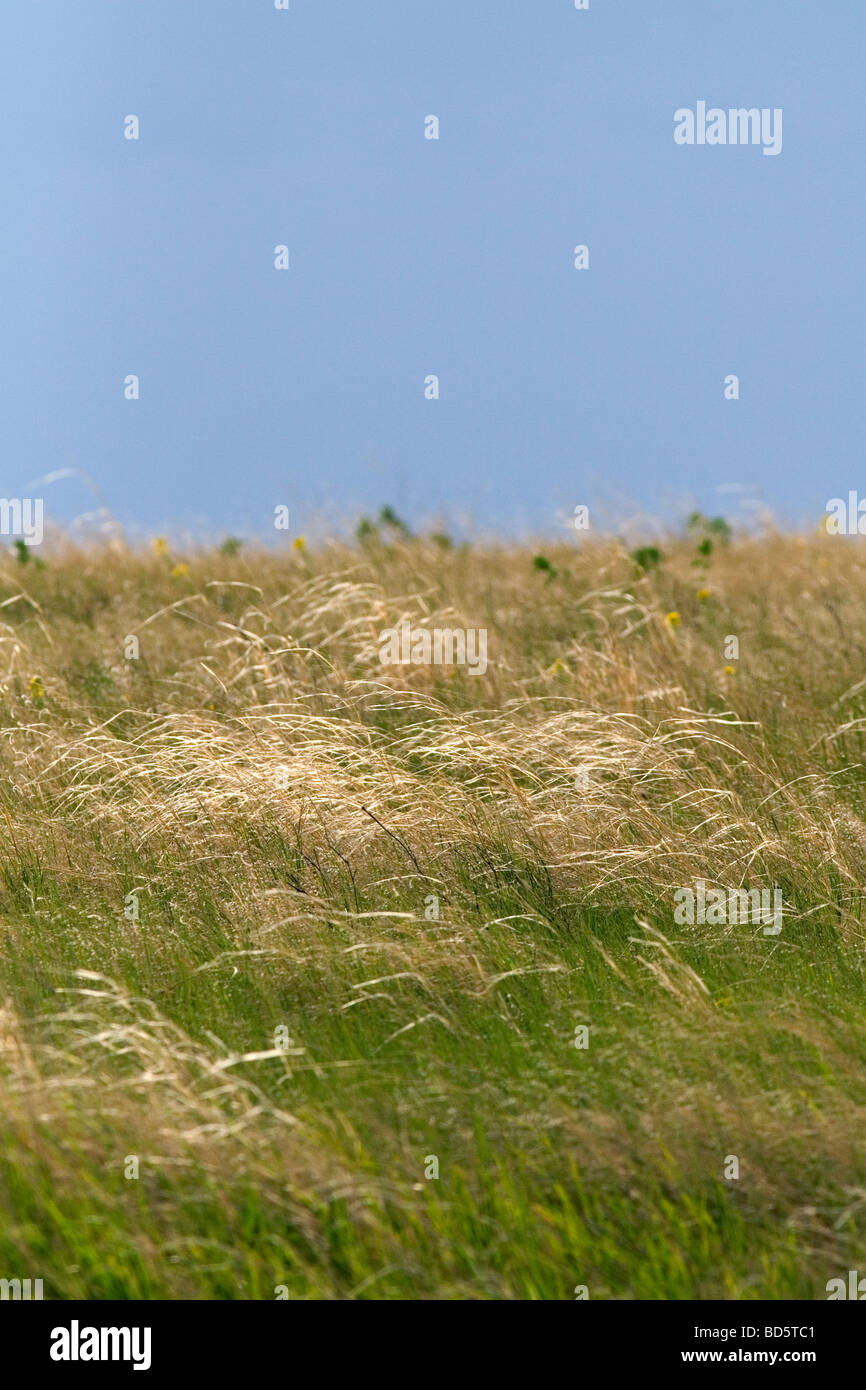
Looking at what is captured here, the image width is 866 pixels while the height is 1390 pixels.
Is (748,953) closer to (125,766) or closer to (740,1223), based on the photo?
(740,1223)

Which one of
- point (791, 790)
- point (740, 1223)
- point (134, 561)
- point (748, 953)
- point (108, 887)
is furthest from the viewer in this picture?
point (134, 561)

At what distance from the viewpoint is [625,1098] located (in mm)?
4254

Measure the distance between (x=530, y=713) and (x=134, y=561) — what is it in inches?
222

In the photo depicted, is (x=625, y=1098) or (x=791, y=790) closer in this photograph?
(x=625, y=1098)

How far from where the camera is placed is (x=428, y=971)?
506 cm

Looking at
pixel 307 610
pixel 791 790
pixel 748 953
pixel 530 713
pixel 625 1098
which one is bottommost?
pixel 625 1098

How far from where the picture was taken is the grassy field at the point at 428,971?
373cm

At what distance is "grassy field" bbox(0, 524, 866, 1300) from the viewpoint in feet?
12.3

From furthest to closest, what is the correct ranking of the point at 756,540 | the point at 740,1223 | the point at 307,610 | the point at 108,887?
the point at 756,540 < the point at 307,610 < the point at 108,887 < the point at 740,1223

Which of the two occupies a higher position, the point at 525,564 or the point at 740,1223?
the point at 525,564

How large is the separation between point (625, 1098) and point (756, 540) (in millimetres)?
11506

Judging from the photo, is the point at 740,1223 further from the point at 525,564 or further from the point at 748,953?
the point at 525,564

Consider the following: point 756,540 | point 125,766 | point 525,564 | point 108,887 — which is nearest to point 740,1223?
point 108,887
